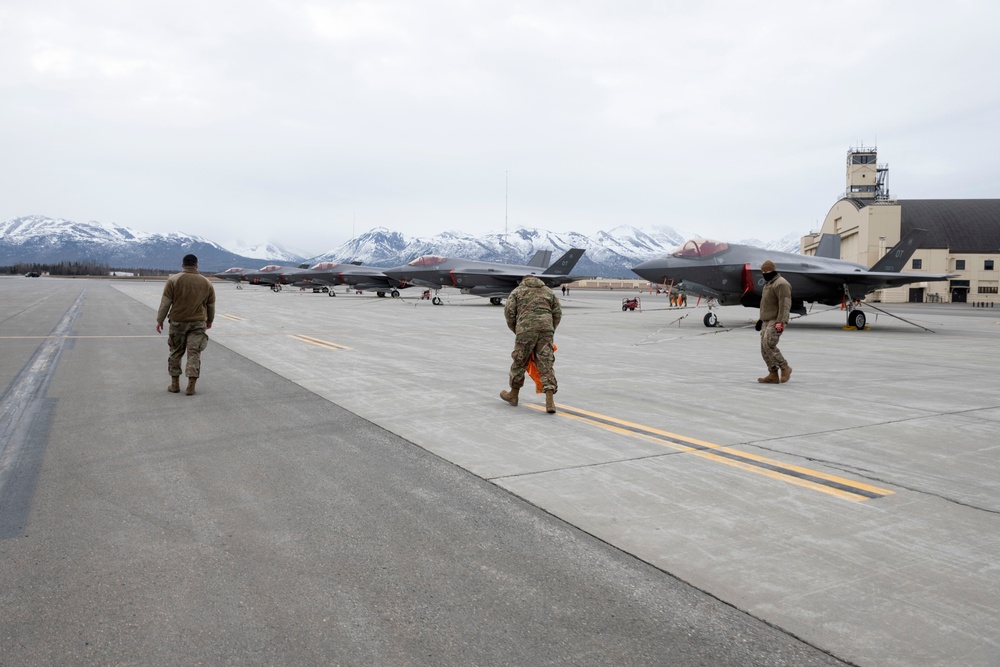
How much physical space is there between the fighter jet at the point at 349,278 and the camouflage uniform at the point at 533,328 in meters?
35.3

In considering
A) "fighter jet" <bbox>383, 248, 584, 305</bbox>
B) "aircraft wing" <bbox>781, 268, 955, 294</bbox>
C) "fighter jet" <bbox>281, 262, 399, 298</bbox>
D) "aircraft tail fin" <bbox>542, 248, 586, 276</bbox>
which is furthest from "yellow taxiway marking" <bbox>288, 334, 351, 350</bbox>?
"fighter jet" <bbox>281, 262, 399, 298</bbox>

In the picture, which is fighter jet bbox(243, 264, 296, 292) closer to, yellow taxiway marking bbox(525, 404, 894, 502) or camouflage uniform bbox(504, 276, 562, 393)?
camouflage uniform bbox(504, 276, 562, 393)

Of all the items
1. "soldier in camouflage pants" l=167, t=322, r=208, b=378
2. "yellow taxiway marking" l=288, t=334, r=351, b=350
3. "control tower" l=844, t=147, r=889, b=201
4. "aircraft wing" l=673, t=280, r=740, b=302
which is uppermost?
"control tower" l=844, t=147, r=889, b=201

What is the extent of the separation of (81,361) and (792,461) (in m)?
11.6

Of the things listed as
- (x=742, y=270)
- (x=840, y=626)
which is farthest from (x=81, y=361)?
(x=742, y=270)

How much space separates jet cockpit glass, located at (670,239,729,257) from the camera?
69.3 feet

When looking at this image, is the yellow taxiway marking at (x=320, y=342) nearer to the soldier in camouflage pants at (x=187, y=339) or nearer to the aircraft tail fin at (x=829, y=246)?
the soldier in camouflage pants at (x=187, y=339)

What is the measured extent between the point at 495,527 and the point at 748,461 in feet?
8.36

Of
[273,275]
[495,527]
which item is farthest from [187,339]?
[273,275]

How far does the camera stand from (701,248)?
70.0 feet

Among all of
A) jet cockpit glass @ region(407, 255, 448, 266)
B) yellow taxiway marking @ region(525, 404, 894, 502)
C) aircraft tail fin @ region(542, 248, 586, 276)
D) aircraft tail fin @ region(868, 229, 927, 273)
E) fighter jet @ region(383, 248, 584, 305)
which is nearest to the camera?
yellow taxiway marking @ region(525, 404, 894, 502)

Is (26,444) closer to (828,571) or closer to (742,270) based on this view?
(828,571)

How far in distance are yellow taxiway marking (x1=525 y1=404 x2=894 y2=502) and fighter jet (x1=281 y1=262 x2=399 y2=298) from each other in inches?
1458

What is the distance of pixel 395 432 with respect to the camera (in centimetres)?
647
